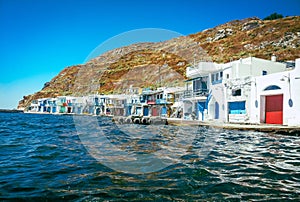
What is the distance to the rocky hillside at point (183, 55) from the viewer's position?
206 ft

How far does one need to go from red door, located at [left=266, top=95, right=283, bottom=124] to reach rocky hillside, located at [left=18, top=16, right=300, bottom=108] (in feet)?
109

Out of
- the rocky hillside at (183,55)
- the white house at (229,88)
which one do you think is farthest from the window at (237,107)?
the rocky hillside at (183,55)

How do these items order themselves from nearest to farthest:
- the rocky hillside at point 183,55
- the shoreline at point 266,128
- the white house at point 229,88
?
the shoreline at point 266,128
the white house at point 229,88
the rocky hillside at point 183,55

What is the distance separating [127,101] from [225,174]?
1984 inches

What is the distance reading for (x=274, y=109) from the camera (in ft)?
65.6

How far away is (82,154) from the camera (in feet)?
26.2

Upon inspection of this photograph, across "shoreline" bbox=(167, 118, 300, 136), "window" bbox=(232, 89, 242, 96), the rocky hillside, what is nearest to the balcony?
the rocky hillside

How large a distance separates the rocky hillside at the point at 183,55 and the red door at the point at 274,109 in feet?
109

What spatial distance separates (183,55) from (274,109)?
79.2 metres

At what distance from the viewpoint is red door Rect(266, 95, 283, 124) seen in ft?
64.0

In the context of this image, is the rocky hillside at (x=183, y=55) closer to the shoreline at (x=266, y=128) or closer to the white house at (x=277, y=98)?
the white house at (x=277, y=98)

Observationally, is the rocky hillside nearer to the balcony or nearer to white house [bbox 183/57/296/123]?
the balcony

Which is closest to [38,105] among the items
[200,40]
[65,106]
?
[65,106]

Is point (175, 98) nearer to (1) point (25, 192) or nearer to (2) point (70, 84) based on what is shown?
(1) point (25, 192)
